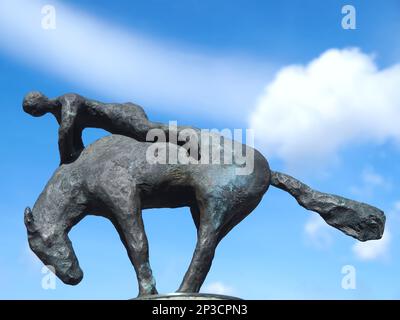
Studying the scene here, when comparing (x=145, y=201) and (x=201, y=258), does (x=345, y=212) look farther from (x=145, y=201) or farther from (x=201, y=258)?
(x=145, y=201)

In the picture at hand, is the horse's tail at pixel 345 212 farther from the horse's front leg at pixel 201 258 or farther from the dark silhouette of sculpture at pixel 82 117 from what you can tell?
the dark silhouette of sculpture at pixel 82 117

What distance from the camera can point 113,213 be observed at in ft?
20.6

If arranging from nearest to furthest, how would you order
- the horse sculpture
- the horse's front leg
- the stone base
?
the stone base
the horse's front leg
the horse sculpture

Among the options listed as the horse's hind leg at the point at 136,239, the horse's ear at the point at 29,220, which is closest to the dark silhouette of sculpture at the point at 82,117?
the horse's ear at the point at 29,220

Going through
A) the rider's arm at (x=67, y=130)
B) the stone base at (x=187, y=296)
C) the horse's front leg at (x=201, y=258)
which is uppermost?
the rider's arm at (x=67, y=130)

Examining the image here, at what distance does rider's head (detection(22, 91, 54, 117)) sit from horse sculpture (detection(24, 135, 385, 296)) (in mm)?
521

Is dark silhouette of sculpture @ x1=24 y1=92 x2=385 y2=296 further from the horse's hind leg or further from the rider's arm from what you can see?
the rider's arm

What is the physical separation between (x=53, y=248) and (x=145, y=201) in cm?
A: 88

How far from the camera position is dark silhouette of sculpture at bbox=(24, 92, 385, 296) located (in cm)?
617

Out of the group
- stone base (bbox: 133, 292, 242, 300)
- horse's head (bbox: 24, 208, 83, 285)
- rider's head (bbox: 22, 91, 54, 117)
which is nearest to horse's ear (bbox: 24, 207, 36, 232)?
horse's head (bbox: 24, 208, 83, 285)

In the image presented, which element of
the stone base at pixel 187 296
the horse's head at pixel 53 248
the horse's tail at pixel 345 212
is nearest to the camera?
the stone base at pixel 187 296

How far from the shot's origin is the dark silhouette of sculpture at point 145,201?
617 cm
